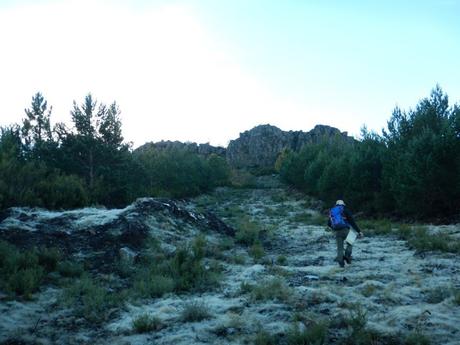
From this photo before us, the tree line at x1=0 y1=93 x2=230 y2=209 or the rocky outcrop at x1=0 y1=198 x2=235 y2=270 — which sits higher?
the tree line at x1=0 y1=93 x2=230 y2=209

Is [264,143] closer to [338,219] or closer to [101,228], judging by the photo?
[101,228]

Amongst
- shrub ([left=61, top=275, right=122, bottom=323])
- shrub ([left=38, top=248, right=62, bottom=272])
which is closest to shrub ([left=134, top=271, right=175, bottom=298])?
shrub ([left=61, top=275, right=122, bottom=323])

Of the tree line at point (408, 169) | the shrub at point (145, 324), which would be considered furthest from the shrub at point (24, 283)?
the tree line at point (408, 169)

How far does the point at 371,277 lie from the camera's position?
8531 mm

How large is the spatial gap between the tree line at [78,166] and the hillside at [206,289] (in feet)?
20.8

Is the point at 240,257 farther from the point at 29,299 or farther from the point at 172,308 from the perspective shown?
the point at 29,299

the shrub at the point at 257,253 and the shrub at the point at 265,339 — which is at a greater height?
the shrub at the point at 257,253

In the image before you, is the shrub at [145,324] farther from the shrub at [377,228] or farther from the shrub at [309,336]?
the shrub at [377,228]

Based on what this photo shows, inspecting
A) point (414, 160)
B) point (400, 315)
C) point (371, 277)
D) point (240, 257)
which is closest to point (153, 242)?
point (240, 257)

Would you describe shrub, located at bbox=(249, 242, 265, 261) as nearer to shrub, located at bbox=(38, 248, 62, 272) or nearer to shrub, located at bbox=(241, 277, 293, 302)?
shrub, located at bbox=(241, 277, 293, 302)

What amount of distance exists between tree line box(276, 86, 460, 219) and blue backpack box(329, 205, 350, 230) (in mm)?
8136

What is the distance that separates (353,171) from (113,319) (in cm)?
2053

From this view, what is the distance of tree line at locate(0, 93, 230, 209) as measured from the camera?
62.4 ft

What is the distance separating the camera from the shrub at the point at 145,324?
19.3 feet
